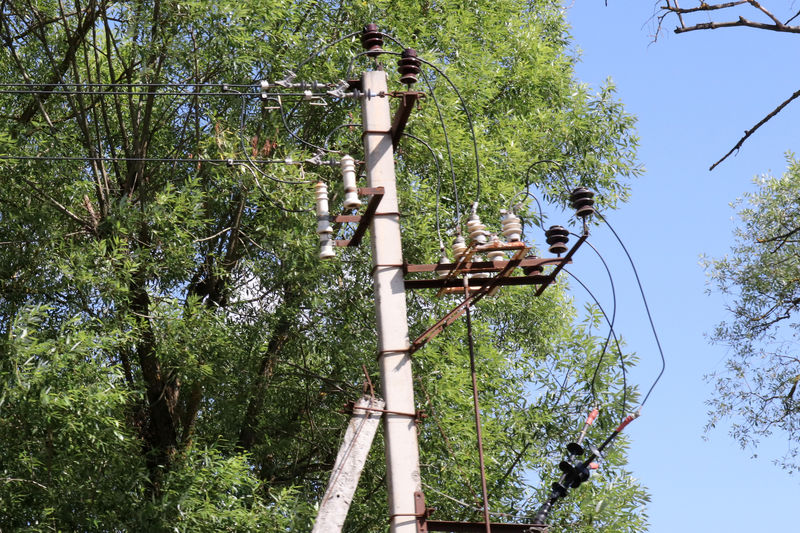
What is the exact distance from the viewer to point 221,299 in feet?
48.0

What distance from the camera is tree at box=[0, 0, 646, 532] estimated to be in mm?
12438

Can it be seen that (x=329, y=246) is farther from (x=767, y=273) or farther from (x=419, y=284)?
(x=767, y=273)

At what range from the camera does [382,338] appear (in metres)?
7.76

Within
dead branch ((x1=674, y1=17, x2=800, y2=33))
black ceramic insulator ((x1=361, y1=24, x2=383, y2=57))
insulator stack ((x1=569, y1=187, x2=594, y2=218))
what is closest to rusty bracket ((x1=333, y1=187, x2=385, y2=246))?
black ceramic insulator ((x1=361, y1=24, x2=383, y2=57))

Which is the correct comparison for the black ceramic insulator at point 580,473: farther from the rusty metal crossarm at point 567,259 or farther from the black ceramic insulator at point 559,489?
the rusty metal crossarm at point 567,259

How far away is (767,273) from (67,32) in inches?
630

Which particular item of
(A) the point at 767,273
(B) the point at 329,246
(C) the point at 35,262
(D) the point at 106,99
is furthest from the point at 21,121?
(A) the point at 767,273

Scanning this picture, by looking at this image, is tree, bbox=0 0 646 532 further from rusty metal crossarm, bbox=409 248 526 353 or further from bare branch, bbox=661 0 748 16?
bare branch, bbox=661 0 748 16

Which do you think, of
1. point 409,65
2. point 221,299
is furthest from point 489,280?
point 221,299

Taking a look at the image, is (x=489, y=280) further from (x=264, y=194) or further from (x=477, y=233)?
(x=264, y=194)

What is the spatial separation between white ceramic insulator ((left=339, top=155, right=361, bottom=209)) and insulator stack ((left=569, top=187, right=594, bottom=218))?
71.0 inches

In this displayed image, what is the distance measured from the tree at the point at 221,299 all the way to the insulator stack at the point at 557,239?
4434 millimetres

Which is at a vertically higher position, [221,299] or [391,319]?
[221,299]

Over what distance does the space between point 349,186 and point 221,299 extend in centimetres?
702
